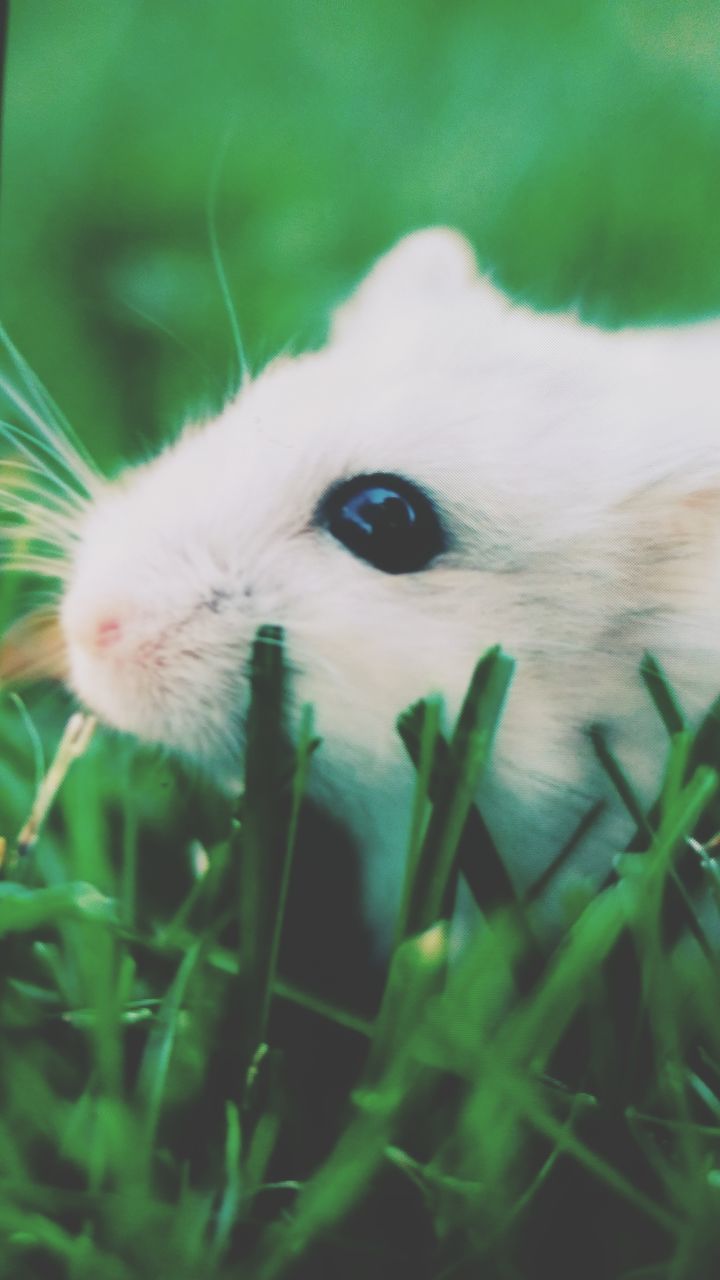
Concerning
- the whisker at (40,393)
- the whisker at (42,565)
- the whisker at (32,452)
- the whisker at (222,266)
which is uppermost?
the whisker at (222,266)

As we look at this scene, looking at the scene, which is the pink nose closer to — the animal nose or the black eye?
the animal nose

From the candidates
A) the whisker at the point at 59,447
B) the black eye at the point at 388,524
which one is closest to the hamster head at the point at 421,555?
the black eye at the point at 388,524

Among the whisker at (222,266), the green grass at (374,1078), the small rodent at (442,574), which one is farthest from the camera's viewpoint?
the whisker at (222,266)

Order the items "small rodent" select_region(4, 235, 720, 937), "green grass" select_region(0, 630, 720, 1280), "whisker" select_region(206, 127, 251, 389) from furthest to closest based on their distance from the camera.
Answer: "whisker" select_region(206, 127, 251, 389) → "small rodent" select_region(4, 235, 720, 937) → "green grass" select_region(0, 630, 720, 1280)

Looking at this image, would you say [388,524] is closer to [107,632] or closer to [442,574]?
[442,574]

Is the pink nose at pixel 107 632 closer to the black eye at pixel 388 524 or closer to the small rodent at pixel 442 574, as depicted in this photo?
the small rodent at pixel 442 574

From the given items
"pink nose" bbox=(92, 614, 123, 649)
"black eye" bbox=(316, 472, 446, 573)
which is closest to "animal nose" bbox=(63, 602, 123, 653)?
"pink nose" bbox=(92, 614, 123, 649)

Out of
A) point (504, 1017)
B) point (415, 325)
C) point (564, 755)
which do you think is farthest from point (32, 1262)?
point (415, 325)

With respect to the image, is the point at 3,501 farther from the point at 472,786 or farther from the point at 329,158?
the point at 472,786
